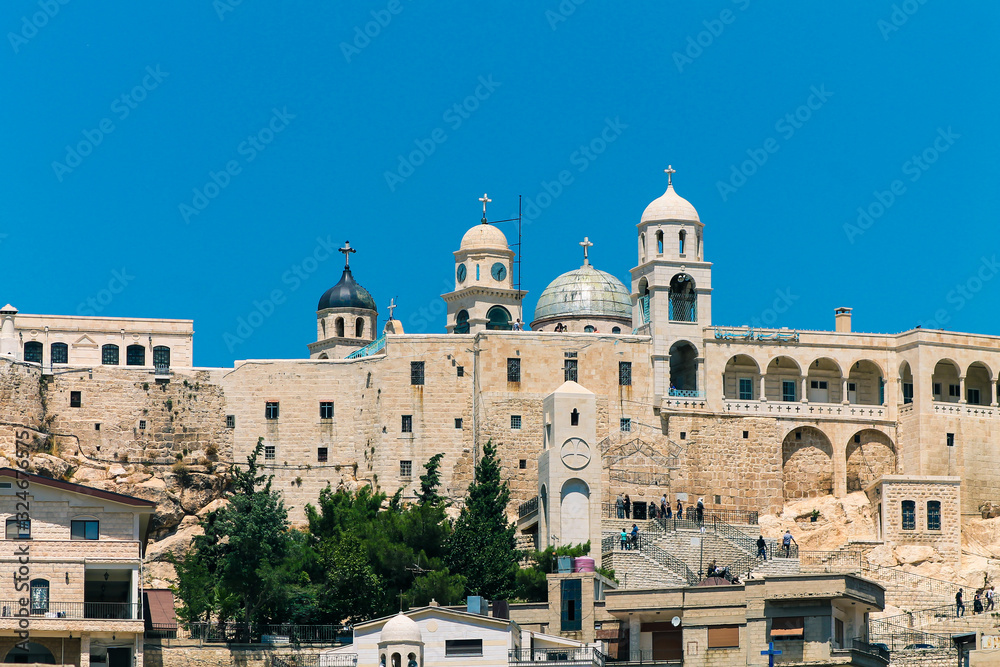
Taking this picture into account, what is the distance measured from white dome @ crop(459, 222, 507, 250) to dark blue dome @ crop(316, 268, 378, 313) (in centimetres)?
653

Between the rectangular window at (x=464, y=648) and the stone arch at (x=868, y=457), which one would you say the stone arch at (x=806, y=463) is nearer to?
the stone arch at (x=868, y=457)

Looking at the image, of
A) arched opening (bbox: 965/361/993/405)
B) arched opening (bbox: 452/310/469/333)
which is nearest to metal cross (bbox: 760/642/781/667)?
arched opening (bbox: 965/361/993/405)

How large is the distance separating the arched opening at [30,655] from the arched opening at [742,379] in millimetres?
39220

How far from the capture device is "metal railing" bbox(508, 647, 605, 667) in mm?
→ 66000

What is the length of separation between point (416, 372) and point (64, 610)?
97.3ft

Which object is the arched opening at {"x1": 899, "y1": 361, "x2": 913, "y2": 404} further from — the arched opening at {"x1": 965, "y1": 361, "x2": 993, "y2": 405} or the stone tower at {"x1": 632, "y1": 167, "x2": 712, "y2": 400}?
the stone tower at {"x1": 632, "y1": 167, "x2": 712, "y2": 400}

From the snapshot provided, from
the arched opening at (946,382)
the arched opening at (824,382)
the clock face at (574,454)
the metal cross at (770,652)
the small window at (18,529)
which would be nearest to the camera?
the metal cross at (770,652)

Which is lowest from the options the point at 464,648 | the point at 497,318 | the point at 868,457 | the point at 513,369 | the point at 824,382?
the point at 464,648

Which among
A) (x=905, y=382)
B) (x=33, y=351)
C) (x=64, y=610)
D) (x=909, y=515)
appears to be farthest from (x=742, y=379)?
(x=64, y=610)

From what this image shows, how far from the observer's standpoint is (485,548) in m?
78.0

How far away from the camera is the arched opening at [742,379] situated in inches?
3780

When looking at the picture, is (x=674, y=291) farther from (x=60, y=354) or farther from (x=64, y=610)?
(x=64, y=610)

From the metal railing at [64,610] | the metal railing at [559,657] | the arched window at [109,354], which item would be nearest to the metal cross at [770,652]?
the metal railing at [559,657]

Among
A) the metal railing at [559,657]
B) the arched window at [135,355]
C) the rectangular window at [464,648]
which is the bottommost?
the metal railing at [559,657]
